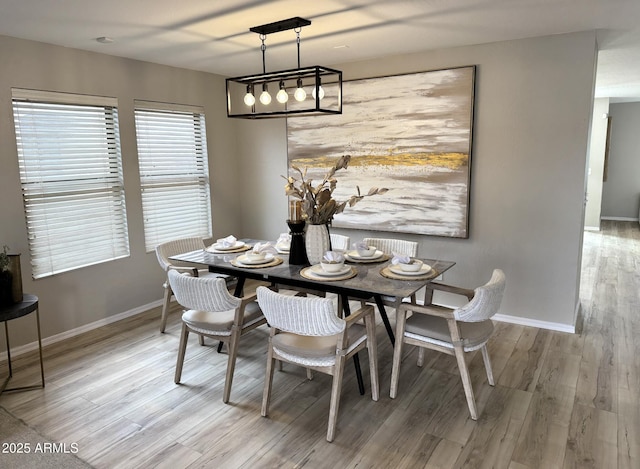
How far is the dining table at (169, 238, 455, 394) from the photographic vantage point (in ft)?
8.93

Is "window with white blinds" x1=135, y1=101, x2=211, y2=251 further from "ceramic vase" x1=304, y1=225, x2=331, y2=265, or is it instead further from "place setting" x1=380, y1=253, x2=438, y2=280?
"place setting" x1=380, y1=253, x2=438, y2=280

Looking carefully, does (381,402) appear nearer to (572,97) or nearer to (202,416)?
(202,416)

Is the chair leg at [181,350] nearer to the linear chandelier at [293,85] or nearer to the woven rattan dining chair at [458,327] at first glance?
the woven rattan dining chair at [458,327]

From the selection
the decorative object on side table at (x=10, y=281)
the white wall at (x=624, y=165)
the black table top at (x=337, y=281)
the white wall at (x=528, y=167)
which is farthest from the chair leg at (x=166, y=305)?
the white wall at (x=624, y=165)

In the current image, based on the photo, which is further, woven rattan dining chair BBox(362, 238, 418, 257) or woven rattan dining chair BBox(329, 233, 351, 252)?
woven rattan dining chair BBox(329, 233, 351, 252)

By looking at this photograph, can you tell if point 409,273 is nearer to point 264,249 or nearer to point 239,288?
point 264,249

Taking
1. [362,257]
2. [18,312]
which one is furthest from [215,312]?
[18,312]

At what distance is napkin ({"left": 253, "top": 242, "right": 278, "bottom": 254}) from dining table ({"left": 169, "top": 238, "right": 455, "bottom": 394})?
4.1 inches

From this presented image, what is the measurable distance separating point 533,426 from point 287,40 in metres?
3.23

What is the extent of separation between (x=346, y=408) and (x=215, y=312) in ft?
3.35

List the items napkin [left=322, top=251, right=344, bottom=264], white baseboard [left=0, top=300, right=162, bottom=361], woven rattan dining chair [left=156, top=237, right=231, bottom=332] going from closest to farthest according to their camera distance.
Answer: napkin [left=322, top=251, right=344, bottom=264] < white baseboard [left=0, top=300, right=162, bottom=361] < woven rattan dining chair [left=156, top=237, right=231, bottom=332]

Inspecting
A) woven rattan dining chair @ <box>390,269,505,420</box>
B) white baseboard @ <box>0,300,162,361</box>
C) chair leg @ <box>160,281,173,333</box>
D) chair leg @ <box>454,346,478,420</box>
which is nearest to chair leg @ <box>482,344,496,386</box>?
woven rattan dining chair @ <box>390,269,505,420</box>

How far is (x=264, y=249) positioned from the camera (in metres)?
3.67

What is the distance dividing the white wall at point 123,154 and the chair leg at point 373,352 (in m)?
2.70
